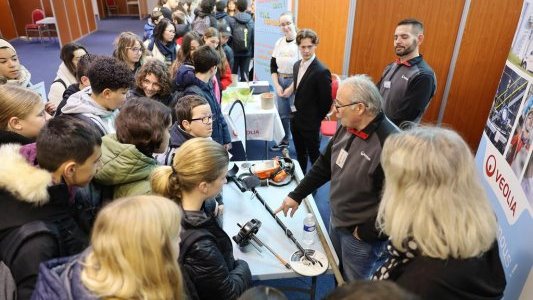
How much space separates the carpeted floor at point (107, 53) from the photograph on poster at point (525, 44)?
172cm

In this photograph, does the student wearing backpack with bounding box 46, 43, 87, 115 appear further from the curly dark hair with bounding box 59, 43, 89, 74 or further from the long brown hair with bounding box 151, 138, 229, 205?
the long brown hair with bounding box 151, 138, 229, 205

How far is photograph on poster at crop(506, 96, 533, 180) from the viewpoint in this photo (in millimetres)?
1781

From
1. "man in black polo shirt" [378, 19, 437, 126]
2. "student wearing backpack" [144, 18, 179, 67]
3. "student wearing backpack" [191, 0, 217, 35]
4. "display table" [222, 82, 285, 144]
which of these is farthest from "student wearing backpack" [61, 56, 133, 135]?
"student wearing backpack" [191, 0, 217, 35]

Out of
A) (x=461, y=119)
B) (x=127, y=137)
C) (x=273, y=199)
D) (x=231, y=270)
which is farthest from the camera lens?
(x=461, y=119)

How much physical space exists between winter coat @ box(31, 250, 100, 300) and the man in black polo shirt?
242 centimetres

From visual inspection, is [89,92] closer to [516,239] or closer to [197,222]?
[197,222]

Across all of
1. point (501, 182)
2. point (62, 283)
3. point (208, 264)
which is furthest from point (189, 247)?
point (501, 182)

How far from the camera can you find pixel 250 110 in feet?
11.8

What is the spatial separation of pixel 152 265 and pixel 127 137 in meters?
0.84

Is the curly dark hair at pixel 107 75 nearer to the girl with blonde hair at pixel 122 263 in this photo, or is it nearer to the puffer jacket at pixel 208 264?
the puffer jacket at pixel 208 264

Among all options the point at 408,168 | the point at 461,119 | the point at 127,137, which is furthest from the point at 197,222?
the point at 461,119

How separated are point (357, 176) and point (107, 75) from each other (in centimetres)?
146

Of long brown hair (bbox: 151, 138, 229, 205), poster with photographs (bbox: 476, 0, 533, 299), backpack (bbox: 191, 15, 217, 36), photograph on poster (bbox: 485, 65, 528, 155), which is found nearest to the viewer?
long brown hair (bbox: 151, 138, 229, 205)

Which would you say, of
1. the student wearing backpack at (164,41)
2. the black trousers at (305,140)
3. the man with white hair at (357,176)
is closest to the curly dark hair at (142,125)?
the man with white hair at (357,176)
